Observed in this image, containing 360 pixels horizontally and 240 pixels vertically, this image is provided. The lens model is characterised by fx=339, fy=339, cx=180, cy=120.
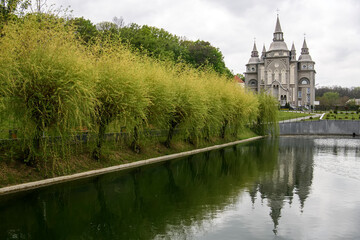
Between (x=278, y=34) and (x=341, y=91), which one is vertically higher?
(x=278, y=34)

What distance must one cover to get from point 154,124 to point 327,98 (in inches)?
5016

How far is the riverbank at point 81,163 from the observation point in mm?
16281

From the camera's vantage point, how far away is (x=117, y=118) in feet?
68.8

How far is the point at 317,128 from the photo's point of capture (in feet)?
192

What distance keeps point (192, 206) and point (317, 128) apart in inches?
1980

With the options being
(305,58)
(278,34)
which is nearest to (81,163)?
(278,34)

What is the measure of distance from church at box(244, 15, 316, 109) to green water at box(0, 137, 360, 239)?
84.7m

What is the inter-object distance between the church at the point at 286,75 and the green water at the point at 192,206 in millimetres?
84720

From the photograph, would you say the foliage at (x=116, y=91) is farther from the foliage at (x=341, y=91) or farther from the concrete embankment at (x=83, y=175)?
the foliage at (x=341, y=91)

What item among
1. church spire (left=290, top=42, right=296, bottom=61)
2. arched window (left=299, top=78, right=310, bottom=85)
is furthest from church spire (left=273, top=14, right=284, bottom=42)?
arched window (left=299, top=78, right=310, bottom=85)

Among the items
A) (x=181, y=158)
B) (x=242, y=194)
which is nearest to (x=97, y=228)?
(x=242, y=194)

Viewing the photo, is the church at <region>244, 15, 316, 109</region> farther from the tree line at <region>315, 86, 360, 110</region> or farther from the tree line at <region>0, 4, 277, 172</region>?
the tree line at <region>0, 4, 277, 172</region>

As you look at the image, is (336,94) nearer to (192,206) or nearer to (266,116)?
(266,116)

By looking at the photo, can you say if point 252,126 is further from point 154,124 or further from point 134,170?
point 134,170
